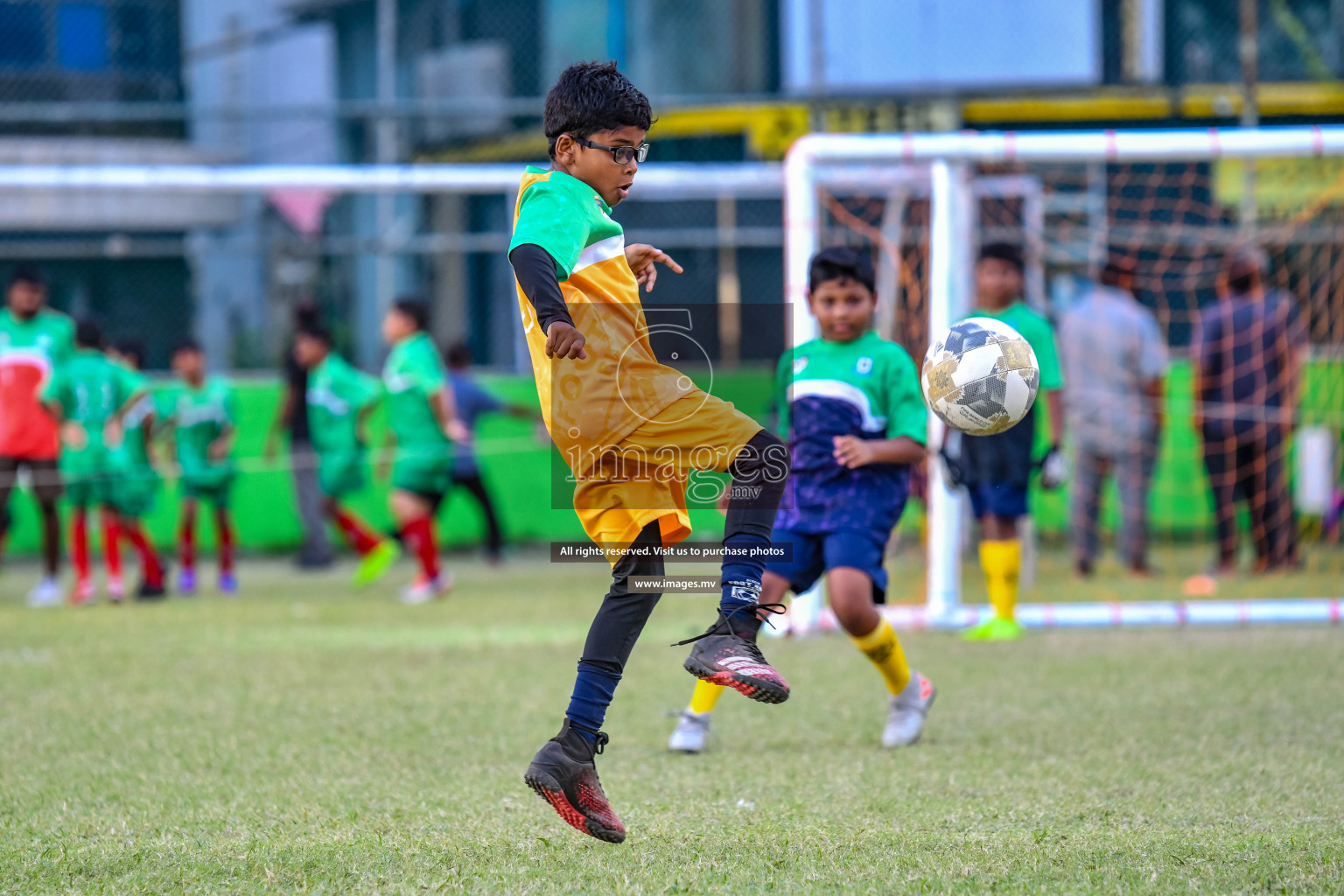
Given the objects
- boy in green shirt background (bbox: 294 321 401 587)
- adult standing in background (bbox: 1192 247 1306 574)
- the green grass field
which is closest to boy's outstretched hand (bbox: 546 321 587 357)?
the green grass field

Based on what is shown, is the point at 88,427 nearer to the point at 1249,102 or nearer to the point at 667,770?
the point at 667,770

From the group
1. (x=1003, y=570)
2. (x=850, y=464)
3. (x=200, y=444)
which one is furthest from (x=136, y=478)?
(x=850, y=464)

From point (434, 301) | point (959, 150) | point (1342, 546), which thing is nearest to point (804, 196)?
point (959, 150)

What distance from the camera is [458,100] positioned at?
15.0 meters

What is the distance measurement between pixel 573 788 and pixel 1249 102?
389 inches

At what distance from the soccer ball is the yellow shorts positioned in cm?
93

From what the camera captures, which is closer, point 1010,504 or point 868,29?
point 1010,504

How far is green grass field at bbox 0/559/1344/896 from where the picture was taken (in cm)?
316

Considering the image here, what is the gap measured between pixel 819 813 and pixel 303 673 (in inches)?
126

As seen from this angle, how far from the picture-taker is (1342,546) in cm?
1082

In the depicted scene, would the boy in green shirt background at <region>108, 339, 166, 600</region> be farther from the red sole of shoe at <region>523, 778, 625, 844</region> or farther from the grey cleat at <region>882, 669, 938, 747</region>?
the red sole of shoe at <region>523, 778, 625, 844</region>

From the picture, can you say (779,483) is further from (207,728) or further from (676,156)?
(676,156)

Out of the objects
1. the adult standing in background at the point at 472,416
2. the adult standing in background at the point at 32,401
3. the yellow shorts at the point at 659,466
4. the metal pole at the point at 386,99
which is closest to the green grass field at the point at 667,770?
the yellow shorts at the point at 659,466

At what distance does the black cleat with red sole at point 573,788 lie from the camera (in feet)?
10.7
